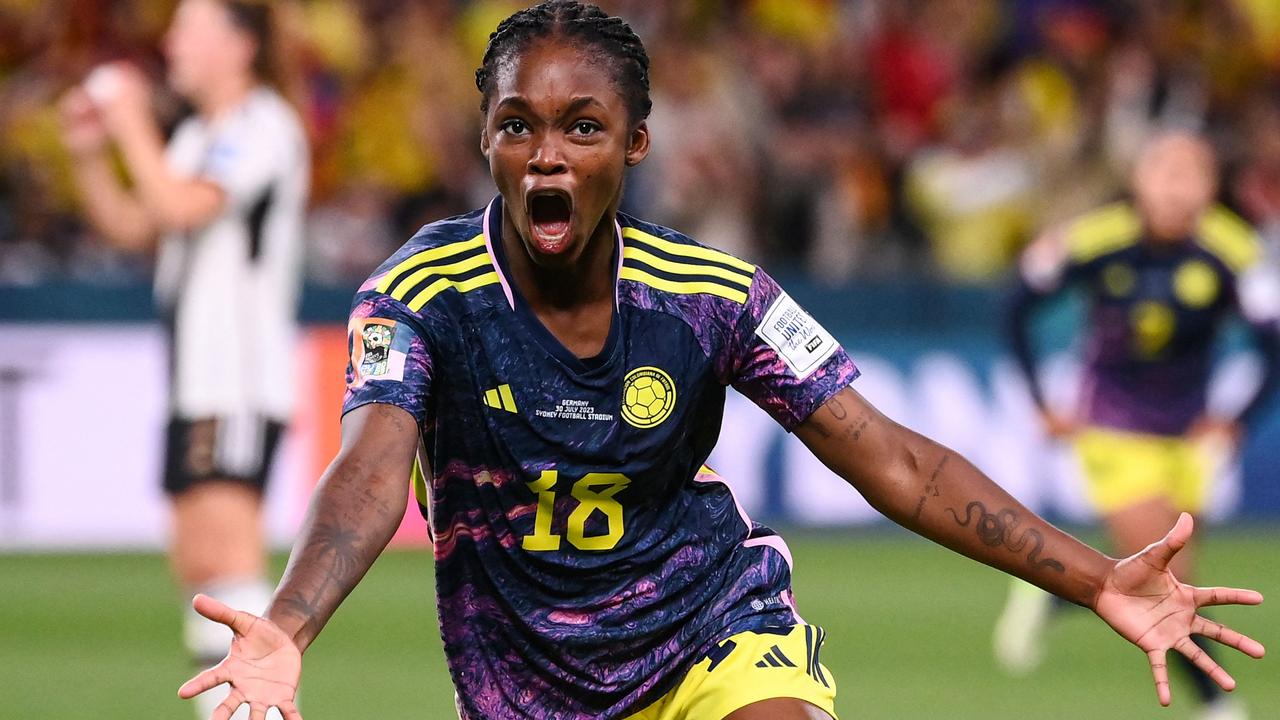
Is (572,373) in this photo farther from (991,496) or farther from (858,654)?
(858,654)

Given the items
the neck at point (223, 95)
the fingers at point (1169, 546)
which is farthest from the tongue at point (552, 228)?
the neck at point (223, 95)

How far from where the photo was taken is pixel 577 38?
3863 mm

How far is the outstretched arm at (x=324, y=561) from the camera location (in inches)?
124

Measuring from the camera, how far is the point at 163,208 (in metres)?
6.39

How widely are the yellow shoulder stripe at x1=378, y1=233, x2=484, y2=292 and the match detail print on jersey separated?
0.61 meters

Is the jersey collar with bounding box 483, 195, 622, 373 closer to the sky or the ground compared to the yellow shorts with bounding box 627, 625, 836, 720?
closer to the sky

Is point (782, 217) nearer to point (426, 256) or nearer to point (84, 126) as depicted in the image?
point (84, 126)

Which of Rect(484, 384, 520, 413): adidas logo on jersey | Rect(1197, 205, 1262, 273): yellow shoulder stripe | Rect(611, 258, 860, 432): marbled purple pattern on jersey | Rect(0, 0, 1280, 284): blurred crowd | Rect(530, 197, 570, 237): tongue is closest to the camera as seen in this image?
Rect(530, 197, 570, 237): tongue

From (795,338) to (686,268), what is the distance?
27 cm

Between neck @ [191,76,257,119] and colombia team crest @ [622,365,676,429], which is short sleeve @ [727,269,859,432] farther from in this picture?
neck @ [191,76,257,119]

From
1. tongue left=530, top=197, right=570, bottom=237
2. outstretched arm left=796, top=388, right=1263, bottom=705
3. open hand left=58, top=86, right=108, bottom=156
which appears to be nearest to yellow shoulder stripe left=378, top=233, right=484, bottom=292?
tongue left=530, top=197, right=570, bottom=237

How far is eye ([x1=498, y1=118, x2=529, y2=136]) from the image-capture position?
3807mm

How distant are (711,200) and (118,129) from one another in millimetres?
7608

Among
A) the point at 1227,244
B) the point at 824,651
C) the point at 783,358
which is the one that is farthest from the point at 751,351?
the point at 1227,244
